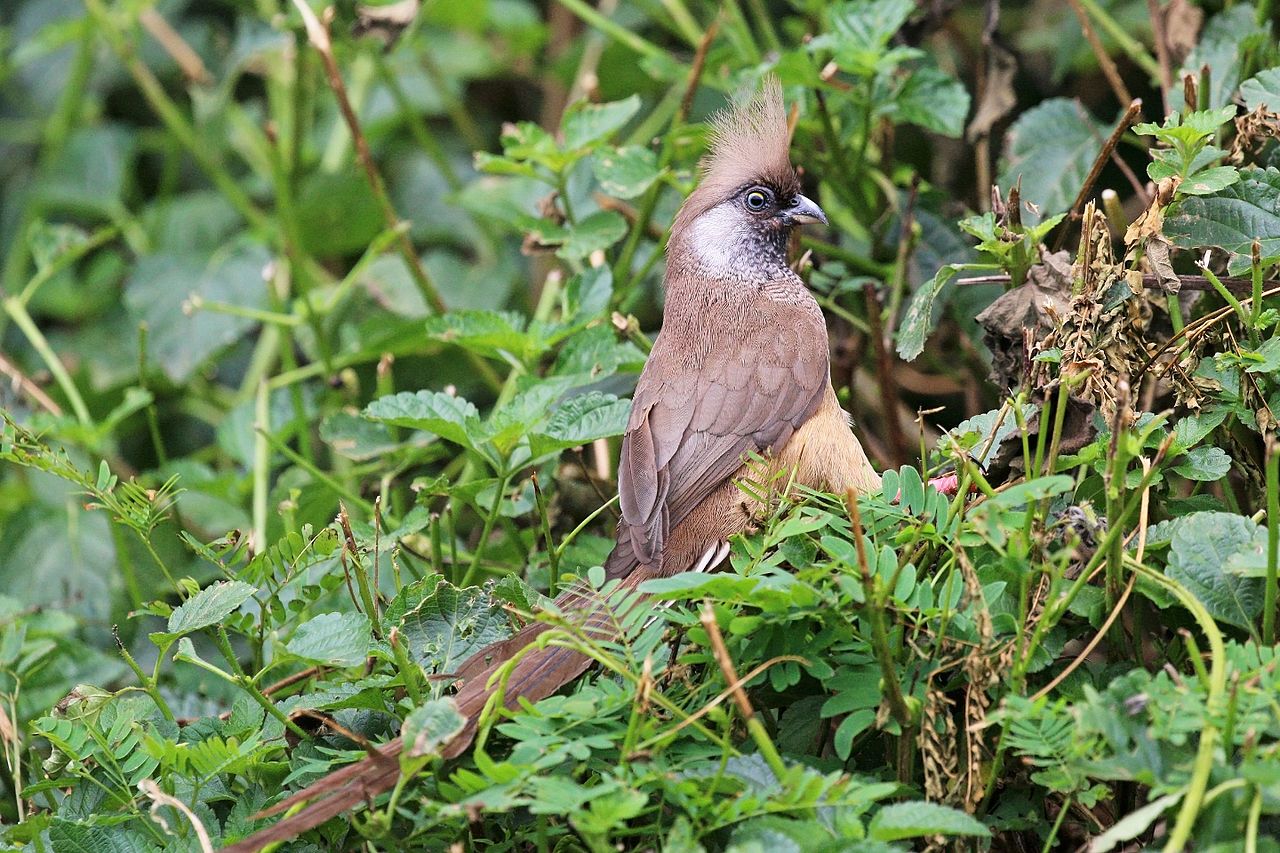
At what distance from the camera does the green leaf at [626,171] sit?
3.99m

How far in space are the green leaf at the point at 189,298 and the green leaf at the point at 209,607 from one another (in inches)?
91.9

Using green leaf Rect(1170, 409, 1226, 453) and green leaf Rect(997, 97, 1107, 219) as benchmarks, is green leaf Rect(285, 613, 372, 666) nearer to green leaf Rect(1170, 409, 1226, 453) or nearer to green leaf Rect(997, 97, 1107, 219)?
green leaf Rect(1170, 409, 1226, 453)

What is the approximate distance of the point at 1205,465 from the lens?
9.22 feet

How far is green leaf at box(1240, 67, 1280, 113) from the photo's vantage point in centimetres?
315

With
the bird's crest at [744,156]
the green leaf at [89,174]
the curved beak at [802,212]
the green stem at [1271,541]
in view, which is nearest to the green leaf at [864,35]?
the bird's crest at [744,156]

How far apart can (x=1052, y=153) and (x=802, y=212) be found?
80 centimetres

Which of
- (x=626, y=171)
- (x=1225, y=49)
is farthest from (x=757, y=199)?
(x=1225, y=49)

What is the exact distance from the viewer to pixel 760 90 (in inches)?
161

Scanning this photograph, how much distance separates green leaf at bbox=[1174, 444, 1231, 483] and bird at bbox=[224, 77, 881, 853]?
72 centimetres

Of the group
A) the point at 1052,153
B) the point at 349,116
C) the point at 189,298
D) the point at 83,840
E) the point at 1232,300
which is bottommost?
the point at 83,840

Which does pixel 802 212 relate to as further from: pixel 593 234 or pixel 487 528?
pixel 487 528

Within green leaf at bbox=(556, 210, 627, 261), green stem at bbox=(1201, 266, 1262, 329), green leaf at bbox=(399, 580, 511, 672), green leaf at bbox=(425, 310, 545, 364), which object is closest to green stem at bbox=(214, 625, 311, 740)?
green leaf at bbox=(399, 580, 511, 672)

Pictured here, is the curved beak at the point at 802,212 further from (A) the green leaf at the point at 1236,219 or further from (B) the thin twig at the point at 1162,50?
(A) the green leaf at the point at 1236,219

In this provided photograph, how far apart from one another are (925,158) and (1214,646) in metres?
3.22
